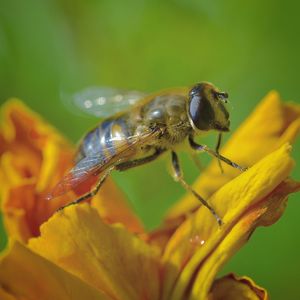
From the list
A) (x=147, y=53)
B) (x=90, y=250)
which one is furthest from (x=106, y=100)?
(x=90, y=250)

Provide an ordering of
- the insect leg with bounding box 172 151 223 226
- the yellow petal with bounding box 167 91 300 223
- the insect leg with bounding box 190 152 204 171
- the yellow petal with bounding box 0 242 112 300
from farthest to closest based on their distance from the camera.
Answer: the insect leg with bounding box 190 152 204 171, the yellow petal with bounding box 167 91 300 223, the insect leg with bounding box 172 151 223 226, the yellow petal with bounding box 0 242 112 300

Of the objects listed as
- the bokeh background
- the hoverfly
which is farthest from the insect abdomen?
the bokeh background

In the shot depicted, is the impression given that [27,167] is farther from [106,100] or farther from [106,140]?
[106,100]

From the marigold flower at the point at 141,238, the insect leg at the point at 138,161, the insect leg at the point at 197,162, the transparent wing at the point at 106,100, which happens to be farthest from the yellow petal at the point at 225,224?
the transparent wing at the point at 106,100

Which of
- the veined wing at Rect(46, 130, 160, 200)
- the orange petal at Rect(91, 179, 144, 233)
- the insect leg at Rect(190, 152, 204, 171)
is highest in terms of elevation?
the veined wing at Rect(46, 130, 160, 200)

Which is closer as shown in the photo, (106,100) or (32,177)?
(32,177)

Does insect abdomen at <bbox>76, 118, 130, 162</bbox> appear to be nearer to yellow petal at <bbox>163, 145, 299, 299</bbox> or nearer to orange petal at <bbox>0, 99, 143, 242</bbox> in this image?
orange petal at <bbox>0, 99, 143, 242</bbox>

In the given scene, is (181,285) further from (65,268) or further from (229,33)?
(229,33)
